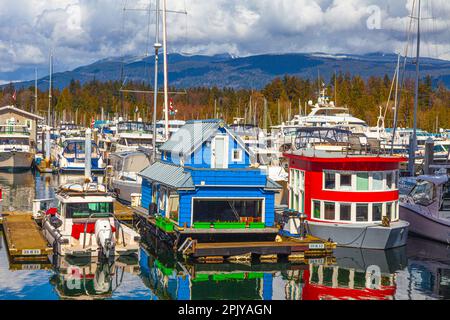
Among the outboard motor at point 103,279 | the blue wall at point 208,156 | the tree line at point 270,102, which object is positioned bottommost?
the outboard motor at point 103,279

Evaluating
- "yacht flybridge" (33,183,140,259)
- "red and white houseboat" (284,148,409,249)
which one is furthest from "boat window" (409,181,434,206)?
"yacht flybridge" (33,183,140,259)

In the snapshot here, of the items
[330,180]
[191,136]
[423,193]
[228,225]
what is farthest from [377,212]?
[191,136]

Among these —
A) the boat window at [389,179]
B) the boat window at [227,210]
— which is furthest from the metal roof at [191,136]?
the boat window at [389,179]

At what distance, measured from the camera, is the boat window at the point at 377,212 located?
29.8 m

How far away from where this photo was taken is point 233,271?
25.6m

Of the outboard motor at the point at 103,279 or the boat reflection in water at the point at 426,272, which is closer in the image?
the outboard motor at the point at 103,279

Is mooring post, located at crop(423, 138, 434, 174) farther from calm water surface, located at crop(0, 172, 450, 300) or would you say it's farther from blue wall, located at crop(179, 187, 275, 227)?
blue wall, located at crop(179, 187, 275, 227)

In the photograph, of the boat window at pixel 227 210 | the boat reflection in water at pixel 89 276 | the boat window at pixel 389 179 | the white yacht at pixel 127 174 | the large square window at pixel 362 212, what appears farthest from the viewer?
the white yacht at pixel 127 174

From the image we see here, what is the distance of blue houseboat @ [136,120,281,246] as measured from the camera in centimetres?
2711

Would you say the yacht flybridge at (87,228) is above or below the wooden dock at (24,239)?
above

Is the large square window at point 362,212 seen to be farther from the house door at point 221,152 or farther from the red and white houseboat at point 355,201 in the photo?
the house door at point 221,152

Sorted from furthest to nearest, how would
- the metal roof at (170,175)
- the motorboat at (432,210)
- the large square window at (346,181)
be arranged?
the motorboat at (432,210) → the large square window at (346,181) → the metal roof at (170,175)
